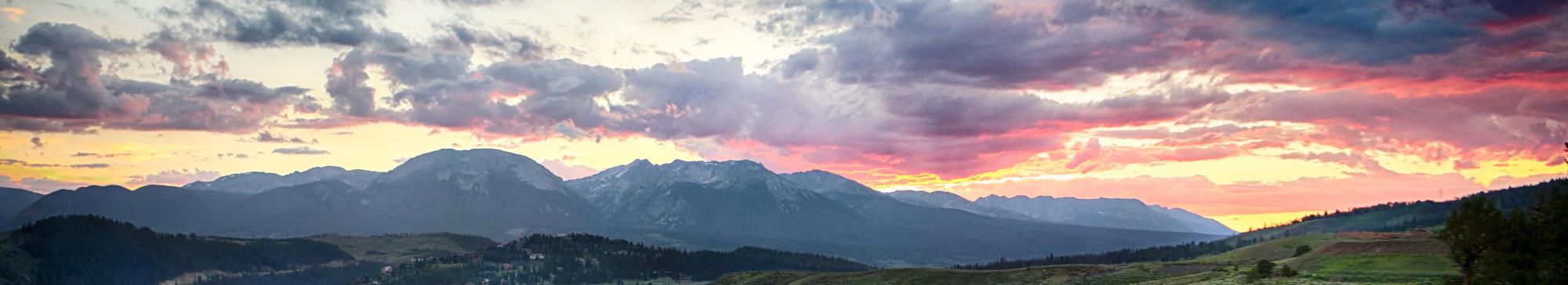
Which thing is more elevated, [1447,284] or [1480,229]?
[1480,229]

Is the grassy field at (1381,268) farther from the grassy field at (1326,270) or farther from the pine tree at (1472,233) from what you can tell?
the pine tree at (1472,233)

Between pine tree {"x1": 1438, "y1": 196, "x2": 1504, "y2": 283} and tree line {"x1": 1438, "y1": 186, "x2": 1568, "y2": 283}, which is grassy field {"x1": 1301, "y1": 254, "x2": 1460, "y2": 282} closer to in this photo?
pine tree {"x1": 1438, "y1": 196, "x2": 1504, "y2": 283}

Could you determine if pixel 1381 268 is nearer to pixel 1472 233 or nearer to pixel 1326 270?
pixel 1326 270

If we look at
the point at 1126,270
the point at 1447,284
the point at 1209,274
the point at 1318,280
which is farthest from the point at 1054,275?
the point at 1447,284

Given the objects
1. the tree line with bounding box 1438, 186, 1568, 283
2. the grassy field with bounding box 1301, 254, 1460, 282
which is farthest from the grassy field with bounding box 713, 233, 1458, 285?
the tree line with bounding box 1438, 186, 1568, 283

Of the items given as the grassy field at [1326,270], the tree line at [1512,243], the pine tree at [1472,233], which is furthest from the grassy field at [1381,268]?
the tree line at [1512,243]

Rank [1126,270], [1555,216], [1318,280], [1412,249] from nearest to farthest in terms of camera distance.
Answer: [1555,216], [1318,280], [1412,249], [1126,270]

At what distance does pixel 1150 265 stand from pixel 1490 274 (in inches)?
3604

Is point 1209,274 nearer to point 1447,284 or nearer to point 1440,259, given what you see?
point 1440,259

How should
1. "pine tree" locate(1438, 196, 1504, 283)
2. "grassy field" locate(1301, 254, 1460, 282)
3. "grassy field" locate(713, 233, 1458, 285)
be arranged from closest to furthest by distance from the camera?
"pine tree" locate(1438, 196, 1504, 283), "grassy field" locate(713, 233, 1458, 285), "grassy field" locate(1301, 254, 1460, 282)

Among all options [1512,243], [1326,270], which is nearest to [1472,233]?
[1512,243]

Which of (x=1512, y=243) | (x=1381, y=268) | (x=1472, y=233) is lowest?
(x=1381, y=268)

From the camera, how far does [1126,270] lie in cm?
15962

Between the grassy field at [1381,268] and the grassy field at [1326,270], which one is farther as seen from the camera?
the grassy field at [1381,268]
